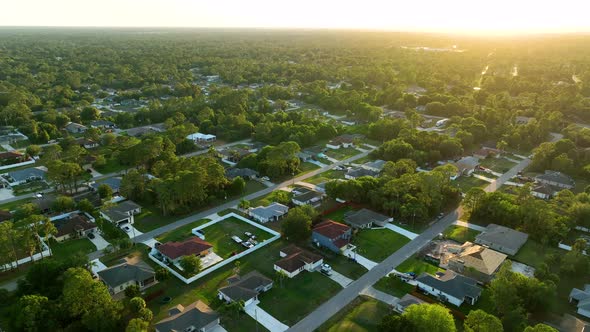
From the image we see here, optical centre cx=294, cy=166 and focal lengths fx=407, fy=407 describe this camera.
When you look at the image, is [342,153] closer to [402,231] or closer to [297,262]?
[402,231]

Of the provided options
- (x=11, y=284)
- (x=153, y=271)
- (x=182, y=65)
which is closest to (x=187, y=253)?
(x=153, y=271)

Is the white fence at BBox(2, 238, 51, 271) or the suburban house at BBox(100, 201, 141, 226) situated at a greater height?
the suburban house at BBox(100, 201, 141, 226)

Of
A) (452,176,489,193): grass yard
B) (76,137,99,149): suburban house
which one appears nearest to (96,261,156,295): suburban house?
(452,176,489,193): grass yard

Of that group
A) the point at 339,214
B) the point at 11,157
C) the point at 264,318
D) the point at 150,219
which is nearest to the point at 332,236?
the point at 339,214

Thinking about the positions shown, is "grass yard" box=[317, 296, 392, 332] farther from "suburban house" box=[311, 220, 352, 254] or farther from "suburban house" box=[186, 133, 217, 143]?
"suburban house" box=[186, 133, 217, 143]

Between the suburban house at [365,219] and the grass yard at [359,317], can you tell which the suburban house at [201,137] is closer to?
the suburban house at [365,219]

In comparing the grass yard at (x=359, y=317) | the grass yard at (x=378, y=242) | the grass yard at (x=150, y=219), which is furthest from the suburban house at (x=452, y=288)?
the grass yard at (x=150, y=219)
